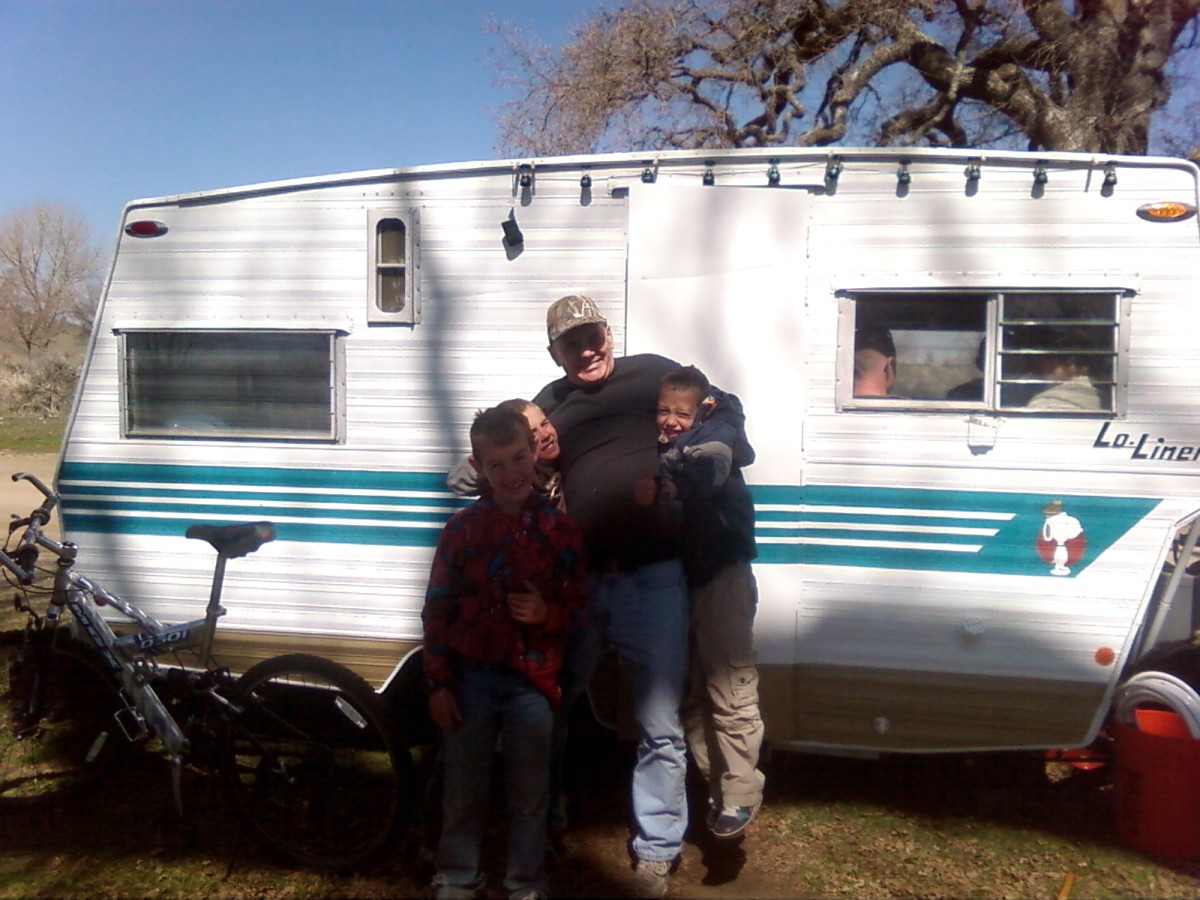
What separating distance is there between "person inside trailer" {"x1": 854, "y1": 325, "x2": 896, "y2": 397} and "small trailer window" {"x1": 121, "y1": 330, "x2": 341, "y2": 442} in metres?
2.14

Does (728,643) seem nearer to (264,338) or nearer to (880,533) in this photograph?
(880,533)

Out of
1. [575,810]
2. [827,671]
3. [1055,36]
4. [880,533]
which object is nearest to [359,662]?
[575,810]

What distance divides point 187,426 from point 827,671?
115 inches

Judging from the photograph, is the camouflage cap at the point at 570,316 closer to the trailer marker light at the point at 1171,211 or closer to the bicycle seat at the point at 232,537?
the bicycle seat at the point at 232,537

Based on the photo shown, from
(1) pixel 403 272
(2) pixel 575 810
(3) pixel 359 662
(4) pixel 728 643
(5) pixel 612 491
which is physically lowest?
(2) pixel 575 810

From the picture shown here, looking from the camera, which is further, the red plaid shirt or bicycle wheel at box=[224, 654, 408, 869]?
bicycle wheel at box=[224, 654, 408, 869]

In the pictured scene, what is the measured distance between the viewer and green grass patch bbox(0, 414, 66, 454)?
16750mm

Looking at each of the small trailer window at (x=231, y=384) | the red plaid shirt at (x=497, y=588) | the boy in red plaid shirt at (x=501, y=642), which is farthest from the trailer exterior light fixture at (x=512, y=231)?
the red plaid shirt at (x=497, y=588)

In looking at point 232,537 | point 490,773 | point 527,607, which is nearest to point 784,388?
point 527,607

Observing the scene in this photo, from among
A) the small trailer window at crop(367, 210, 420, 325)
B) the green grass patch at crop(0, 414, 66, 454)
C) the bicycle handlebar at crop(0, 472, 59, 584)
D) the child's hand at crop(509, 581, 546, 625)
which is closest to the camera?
the child's hand at crop(509, 581, 546, 625)

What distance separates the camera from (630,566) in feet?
11.0

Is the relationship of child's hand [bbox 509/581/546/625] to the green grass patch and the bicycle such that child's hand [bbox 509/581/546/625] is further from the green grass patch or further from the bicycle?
the green grass patch

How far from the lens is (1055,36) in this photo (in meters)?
10.1

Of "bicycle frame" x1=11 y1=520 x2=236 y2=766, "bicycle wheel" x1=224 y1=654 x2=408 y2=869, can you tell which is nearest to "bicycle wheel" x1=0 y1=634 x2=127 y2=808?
"bicycle frame" x1=11 y1=520 x2=236 y2=766
